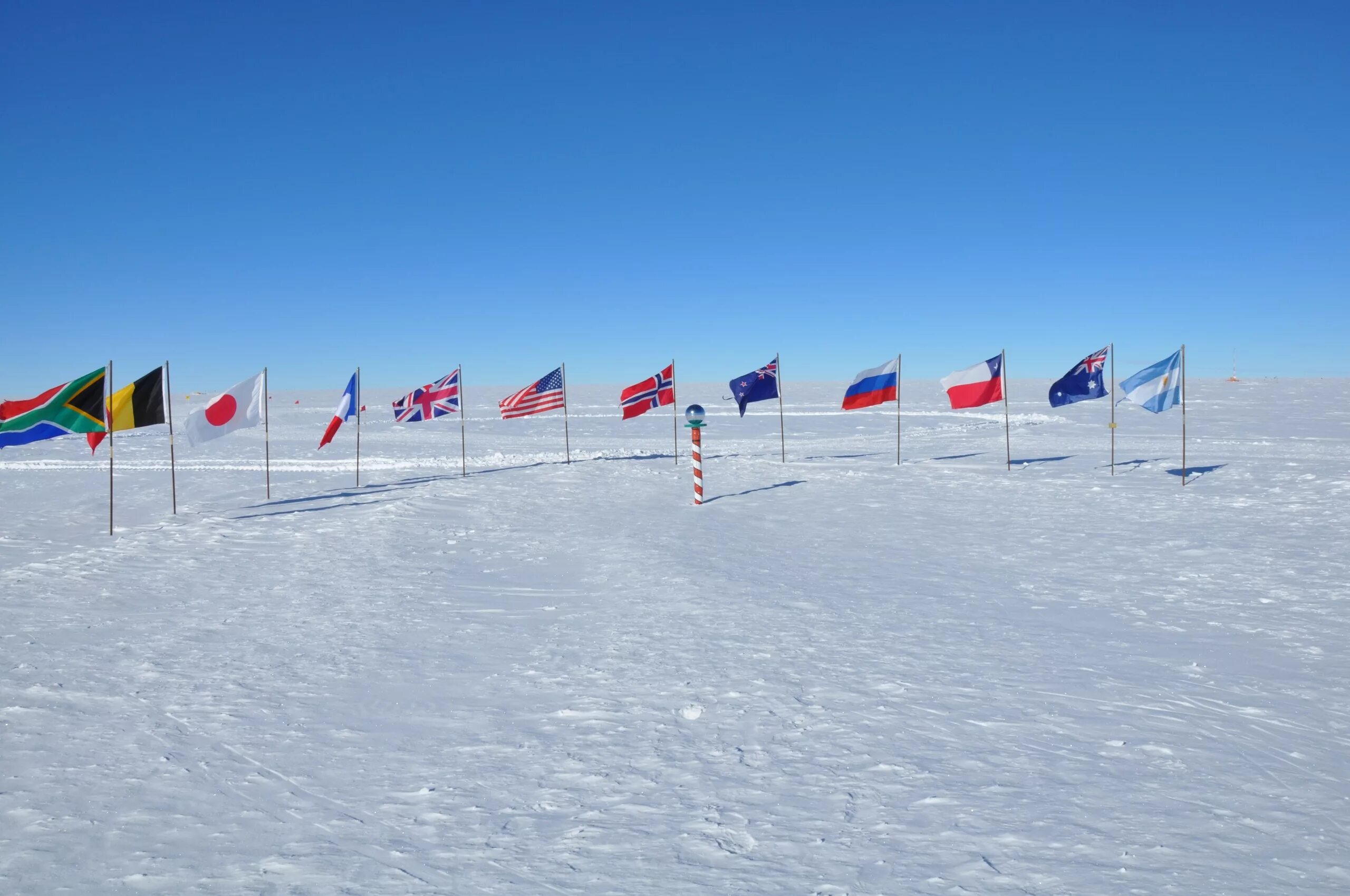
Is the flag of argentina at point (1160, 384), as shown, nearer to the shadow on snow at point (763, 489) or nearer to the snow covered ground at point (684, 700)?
the snow covered ground at point (684, 700)

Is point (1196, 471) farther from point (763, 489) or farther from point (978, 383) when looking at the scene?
point (763, 489)

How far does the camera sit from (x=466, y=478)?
21469 millimetres

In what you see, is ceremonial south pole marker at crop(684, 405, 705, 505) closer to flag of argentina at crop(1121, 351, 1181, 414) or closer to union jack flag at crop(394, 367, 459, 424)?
union jack flag at crop(394, 367, 459, 424)

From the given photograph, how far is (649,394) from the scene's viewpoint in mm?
21562

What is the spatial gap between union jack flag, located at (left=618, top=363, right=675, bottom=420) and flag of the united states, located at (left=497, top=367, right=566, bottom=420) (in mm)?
1766

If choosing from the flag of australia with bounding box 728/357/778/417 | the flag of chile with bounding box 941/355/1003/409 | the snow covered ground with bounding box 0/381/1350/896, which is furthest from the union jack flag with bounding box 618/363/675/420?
the flag of chile with bounding box 941/355/1003/409

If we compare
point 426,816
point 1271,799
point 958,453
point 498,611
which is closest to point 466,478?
point 498,611

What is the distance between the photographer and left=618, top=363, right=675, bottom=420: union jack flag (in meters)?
21.4

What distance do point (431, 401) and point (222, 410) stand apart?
583 centimetres

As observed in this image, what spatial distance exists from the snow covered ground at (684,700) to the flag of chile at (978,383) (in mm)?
4844

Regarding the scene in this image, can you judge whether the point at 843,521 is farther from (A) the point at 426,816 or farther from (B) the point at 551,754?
(A) the point at 426,816

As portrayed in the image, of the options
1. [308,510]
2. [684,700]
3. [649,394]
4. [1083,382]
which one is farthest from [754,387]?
[684,700]

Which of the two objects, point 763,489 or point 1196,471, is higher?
point 1196,471

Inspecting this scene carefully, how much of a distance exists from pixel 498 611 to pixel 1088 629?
6.49 metres
